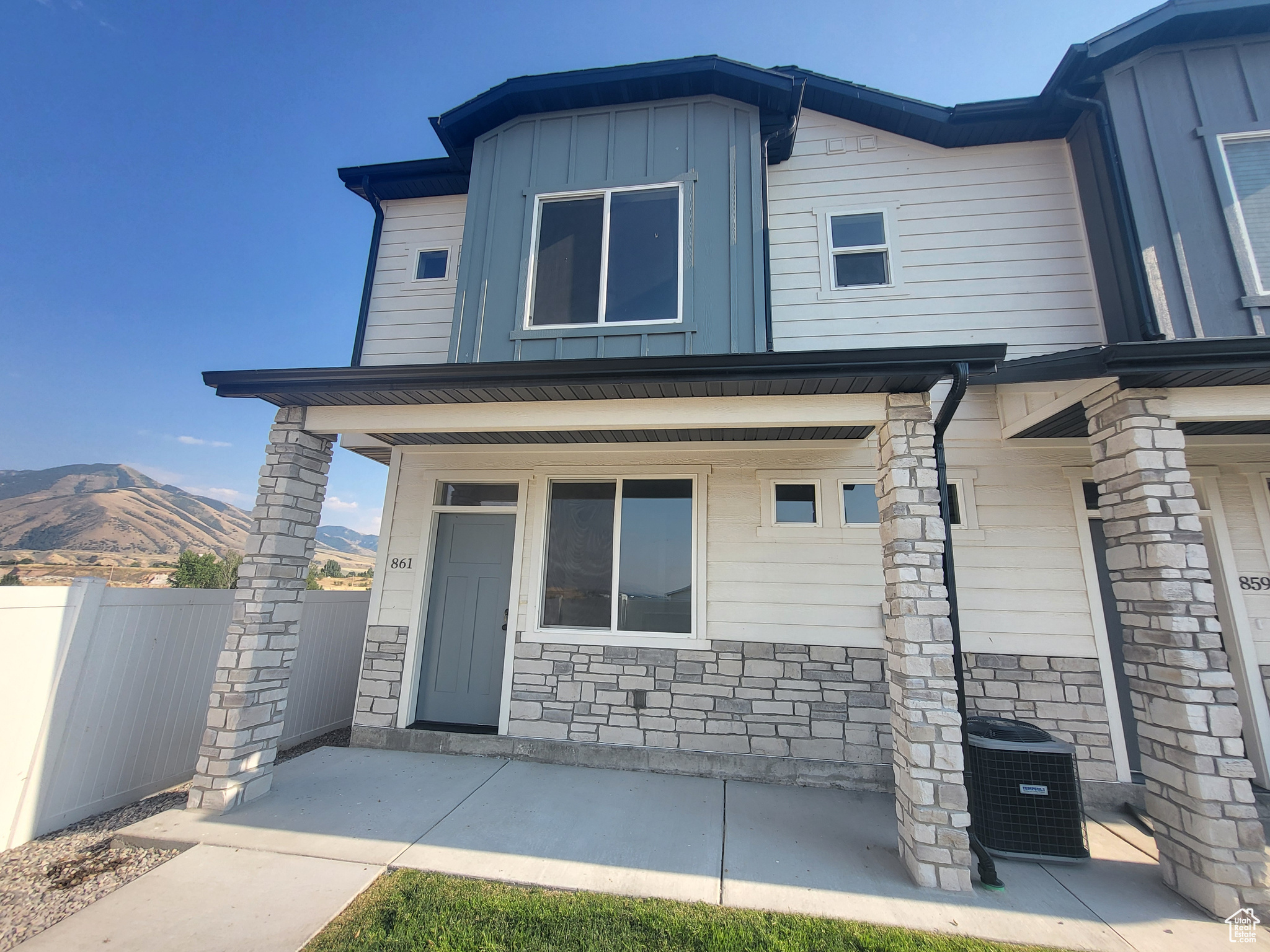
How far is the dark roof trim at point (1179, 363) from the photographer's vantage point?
2963mm

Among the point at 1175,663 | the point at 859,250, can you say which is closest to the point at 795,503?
the point at 1175,663

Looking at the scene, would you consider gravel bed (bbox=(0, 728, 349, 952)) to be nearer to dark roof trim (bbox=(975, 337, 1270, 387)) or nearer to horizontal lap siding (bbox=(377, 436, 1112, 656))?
horizontal lap siding (bbox=(377, 436, 1112, 656))

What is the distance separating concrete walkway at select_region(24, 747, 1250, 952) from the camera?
2.52m

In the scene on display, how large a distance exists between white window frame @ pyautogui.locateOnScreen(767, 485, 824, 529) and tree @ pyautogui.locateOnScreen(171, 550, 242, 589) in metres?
7.89

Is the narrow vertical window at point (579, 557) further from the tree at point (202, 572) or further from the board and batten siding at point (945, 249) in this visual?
the tree at point (202, 572)

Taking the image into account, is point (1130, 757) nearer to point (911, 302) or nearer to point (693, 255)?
point (911, 302)

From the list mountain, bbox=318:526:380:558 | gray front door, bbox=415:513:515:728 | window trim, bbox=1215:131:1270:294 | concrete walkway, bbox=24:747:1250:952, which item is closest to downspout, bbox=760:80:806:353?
gray front door, bbox=415:513:515:728

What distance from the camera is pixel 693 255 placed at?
4625 millimetres

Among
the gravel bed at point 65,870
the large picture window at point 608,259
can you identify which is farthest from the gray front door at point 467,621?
the large picture window at point 608,259

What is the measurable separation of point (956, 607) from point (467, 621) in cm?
430

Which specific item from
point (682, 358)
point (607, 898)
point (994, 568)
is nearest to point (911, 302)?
point (994, 568)

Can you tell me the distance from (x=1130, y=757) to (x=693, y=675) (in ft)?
11.9

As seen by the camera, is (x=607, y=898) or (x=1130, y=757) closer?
(x=607, y=898)

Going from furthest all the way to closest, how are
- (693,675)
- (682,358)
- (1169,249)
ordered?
(693,675) < (1169,249) < (682,358)
